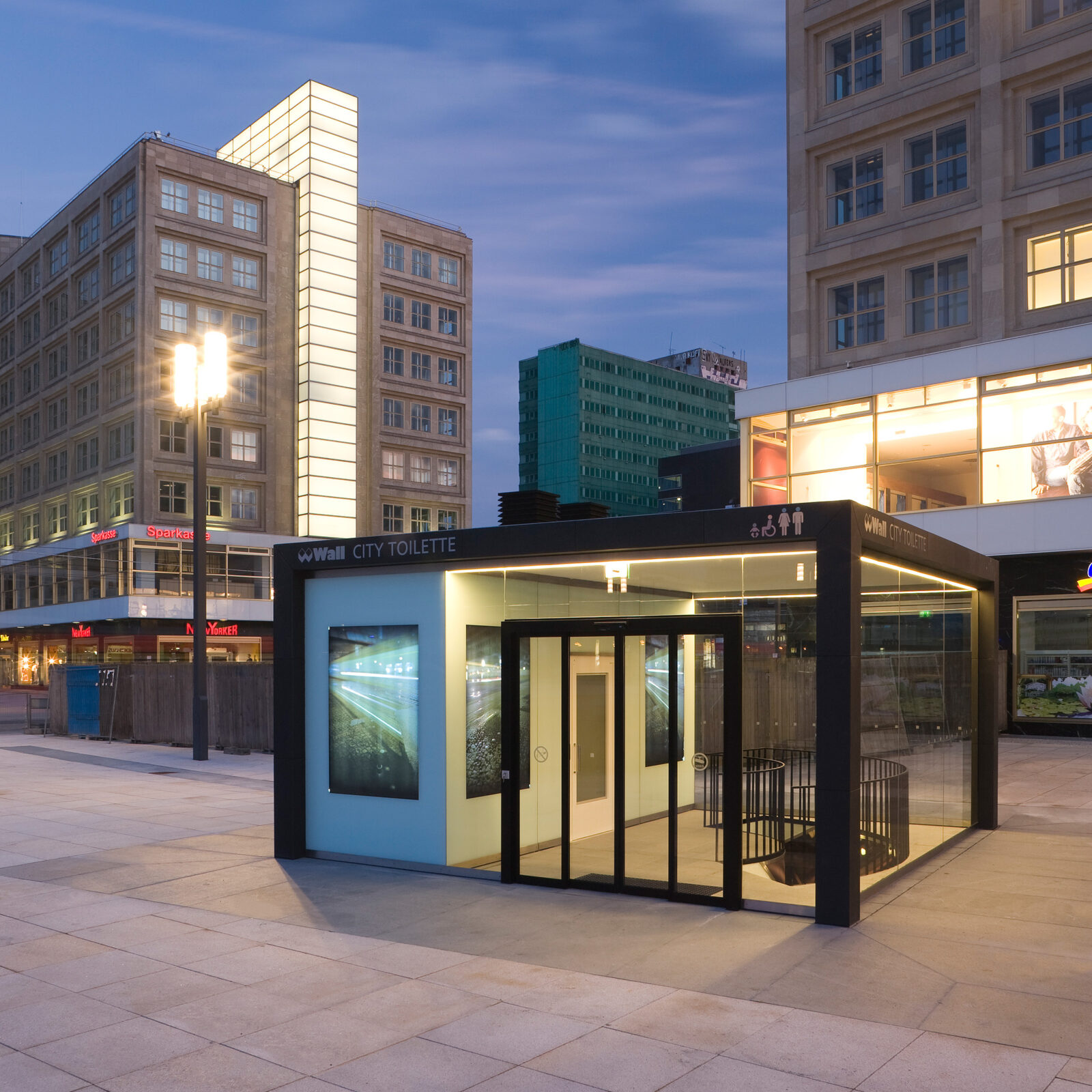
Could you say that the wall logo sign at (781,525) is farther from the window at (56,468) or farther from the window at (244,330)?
the window at (56,468)

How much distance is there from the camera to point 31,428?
72812 millimetres

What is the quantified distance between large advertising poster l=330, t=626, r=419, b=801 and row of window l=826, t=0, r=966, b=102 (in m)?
28.3

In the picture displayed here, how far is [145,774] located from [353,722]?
1166 centimetres

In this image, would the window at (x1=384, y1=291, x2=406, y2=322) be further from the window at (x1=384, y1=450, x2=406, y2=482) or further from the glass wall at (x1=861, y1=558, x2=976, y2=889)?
the glass wall at (x1=861, y1=558, x2=976, y2=889)

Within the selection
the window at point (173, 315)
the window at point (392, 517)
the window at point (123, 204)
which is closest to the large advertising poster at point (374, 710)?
the window at point (173, 315)

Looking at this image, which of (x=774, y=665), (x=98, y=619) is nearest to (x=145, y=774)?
(x=774, y=665)

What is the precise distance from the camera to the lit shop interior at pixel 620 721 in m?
10.6

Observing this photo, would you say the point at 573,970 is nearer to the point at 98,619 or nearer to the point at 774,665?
the point at 774,665

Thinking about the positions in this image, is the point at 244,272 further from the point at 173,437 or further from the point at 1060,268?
the point at 1060,268

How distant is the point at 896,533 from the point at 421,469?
196ft

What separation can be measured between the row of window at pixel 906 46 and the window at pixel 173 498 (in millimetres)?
38524

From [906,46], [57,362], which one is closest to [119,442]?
[57,362]

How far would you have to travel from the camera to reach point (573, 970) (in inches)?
329

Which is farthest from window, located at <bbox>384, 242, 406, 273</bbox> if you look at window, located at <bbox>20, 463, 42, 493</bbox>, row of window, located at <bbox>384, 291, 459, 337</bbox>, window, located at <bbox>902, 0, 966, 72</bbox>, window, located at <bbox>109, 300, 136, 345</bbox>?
window, located at <bbox>902, 0, 966, 72</bbox>
